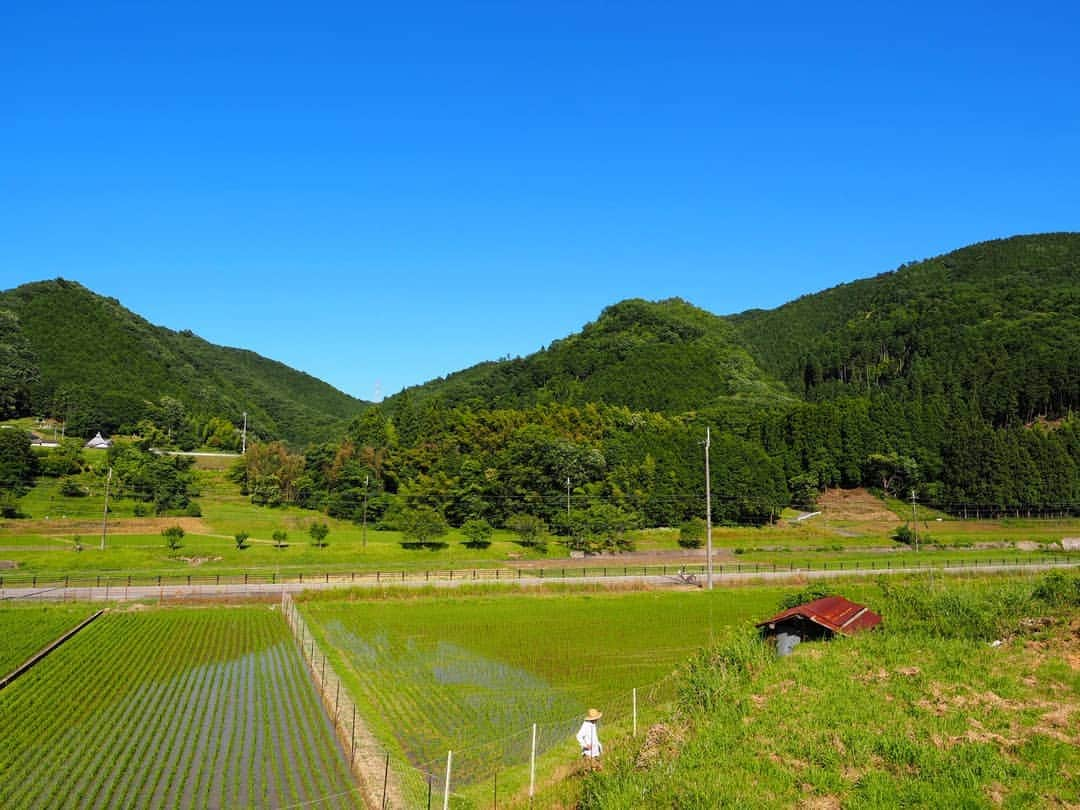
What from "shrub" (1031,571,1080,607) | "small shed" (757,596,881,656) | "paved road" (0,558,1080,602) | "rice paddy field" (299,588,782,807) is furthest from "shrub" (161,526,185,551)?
"shrub" (1031,571,1080,607)

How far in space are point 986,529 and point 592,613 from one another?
5593 cm

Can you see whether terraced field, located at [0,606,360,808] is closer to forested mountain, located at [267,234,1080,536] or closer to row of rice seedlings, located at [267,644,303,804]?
row of rice seedlings, located at [267,644,303,804]

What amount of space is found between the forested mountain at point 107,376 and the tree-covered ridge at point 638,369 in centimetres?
3411

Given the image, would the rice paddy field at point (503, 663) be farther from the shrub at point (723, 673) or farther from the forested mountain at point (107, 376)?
the forested mountain at point (107, 376)

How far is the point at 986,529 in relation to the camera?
73312 millimetres

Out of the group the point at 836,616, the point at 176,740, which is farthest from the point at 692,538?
the point at 176,740

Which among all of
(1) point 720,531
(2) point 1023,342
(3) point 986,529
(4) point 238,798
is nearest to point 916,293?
(2) point 1023,342

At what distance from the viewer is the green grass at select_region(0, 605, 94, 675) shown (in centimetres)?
2372

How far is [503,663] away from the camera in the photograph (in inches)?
992

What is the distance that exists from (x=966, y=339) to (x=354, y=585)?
128m

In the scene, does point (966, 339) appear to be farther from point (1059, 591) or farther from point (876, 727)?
point (876, 727)

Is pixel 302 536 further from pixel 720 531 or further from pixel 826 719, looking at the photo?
pixel 826 719

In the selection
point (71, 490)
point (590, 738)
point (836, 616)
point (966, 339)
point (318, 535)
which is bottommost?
point (318, 535)

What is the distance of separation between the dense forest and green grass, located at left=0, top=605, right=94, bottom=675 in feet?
106
